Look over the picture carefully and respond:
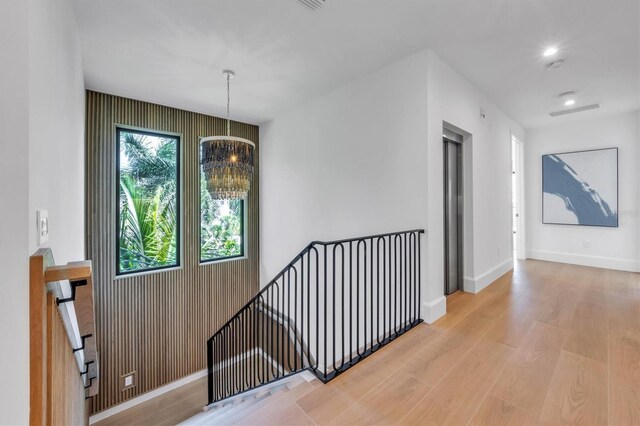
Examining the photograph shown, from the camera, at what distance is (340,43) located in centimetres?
264

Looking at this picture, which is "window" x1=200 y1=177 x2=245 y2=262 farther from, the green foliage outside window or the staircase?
the staircase

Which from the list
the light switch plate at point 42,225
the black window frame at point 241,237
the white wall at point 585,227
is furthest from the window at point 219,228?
the white wall at point 585,227

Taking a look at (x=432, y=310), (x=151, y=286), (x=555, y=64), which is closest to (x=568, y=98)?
(x=555, y=64)

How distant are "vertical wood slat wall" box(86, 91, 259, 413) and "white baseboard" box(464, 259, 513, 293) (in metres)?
3.77

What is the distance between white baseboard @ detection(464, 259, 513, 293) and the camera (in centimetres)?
356

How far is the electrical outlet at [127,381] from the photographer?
3.91m

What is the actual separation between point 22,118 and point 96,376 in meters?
2.35

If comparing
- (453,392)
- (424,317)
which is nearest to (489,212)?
(424,317)

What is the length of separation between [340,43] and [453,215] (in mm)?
2492

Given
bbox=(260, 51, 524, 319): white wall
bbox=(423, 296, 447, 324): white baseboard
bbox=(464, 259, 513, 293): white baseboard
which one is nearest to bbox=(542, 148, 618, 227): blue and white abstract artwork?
bbox=(260, 51, 524, 319): white wall

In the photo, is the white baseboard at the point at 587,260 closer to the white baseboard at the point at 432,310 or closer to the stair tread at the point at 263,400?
the white baseboard at the point at 432,310

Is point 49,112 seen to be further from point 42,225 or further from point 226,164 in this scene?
point 226,164

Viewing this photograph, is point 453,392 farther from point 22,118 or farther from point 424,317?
point 22,118

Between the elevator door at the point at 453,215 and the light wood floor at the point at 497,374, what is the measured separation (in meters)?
0.46
